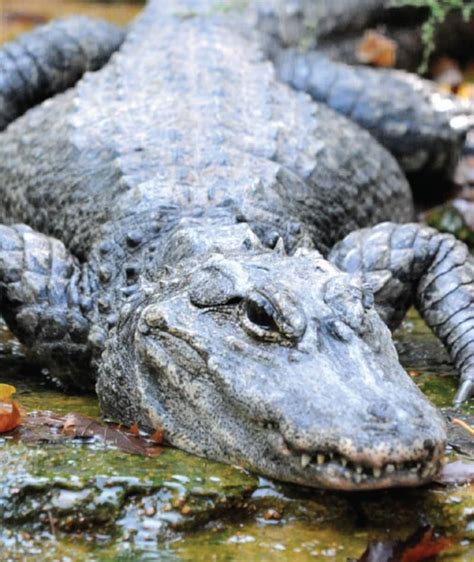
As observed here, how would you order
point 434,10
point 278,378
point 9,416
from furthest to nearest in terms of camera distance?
point 434,10 → point 9,416 → point 278,378

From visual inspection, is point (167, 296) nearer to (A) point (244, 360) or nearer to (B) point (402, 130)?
(A) point (244, 360)

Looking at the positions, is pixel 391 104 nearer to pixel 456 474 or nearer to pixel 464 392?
pixel 464 392

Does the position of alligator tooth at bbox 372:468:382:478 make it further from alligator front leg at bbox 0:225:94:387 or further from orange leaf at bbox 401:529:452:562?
alligator front leg at bbox 0:225:94:387

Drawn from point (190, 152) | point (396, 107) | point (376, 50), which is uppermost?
point (376, 50)

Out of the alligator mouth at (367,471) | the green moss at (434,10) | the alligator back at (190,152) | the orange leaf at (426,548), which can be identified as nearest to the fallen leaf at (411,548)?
the orange leaf at (426,548)

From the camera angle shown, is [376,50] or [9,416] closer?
[9,416]

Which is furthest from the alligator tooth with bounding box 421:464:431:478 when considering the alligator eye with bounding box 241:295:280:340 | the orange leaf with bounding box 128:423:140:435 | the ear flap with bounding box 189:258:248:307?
the orange leaf with bounding box 128:423:140:435

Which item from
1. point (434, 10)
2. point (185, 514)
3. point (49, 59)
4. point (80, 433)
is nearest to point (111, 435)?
point (80, 433)
